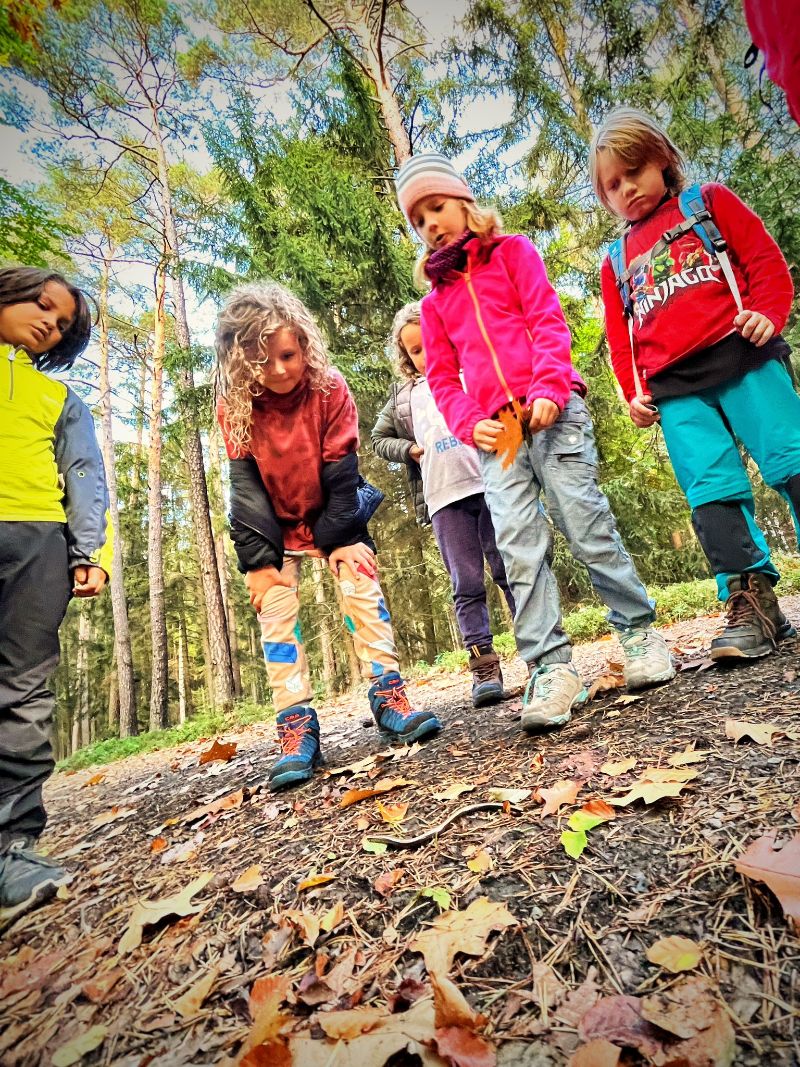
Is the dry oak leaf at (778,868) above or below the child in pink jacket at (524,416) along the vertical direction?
below

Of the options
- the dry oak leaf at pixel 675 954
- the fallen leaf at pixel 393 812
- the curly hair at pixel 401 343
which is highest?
the curly hair at pixel 401 343

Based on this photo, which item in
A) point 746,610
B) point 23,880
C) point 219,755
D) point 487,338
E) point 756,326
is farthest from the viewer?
point 219,755

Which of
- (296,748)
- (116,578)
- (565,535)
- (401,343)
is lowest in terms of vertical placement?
(296,748)

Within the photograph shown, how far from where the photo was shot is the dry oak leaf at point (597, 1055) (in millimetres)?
596

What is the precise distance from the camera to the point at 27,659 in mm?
1813

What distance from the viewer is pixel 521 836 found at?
3.60 feet

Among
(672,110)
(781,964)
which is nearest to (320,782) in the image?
(781,964)

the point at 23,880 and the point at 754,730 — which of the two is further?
the point at 23,880

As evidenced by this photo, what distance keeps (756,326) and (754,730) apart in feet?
4.90

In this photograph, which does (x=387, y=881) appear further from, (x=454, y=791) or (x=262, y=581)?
(x=262, y=581)

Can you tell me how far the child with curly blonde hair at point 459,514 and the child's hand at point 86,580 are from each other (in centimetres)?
179

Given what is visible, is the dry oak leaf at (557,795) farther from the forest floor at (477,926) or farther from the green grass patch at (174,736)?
the green grass patch at (174,736)

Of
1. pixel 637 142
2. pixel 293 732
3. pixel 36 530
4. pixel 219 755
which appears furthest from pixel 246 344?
pixel 219 755

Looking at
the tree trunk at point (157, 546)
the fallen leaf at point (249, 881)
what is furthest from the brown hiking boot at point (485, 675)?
the tree trunk at point (157, 546)
